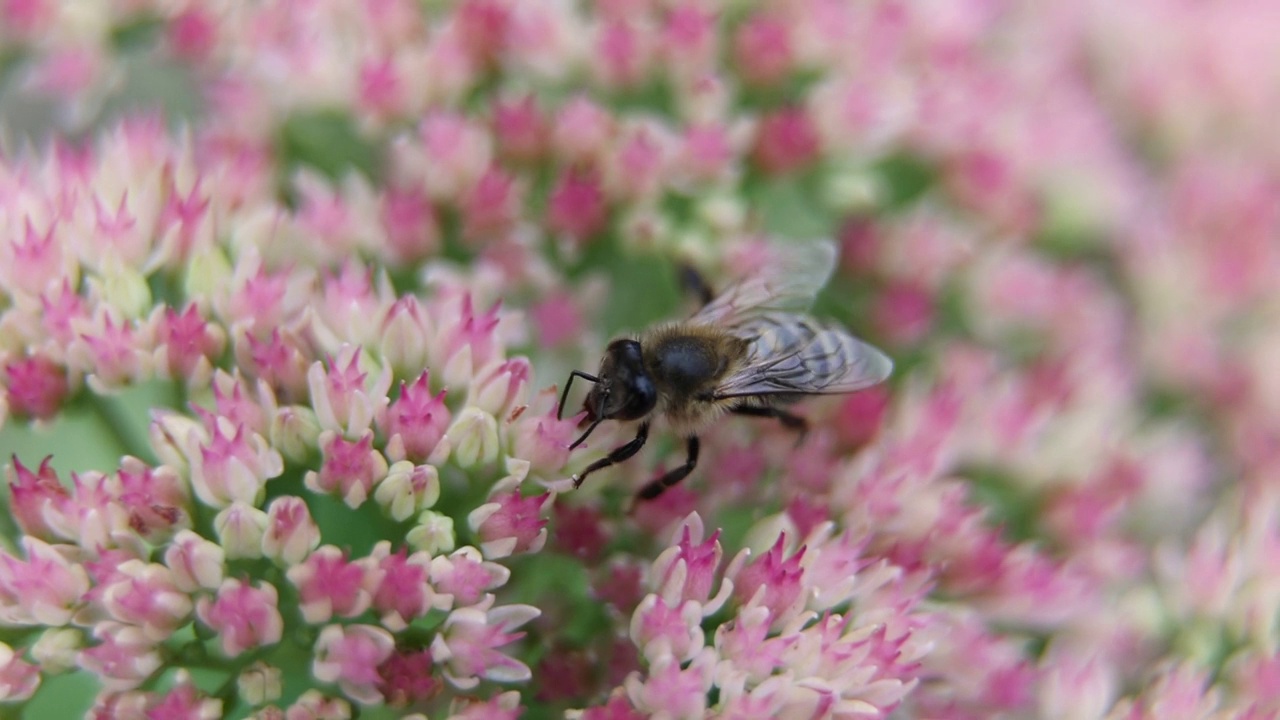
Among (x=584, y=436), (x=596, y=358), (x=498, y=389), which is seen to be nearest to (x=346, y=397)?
(x=498, y=389)

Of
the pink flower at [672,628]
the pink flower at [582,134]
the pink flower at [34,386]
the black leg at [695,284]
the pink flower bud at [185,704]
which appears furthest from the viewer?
the pink flower at [582,134]

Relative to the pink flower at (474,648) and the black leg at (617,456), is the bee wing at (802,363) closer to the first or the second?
the black leg at (617,456)

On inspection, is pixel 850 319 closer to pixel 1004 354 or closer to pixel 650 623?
pixel 1004 354

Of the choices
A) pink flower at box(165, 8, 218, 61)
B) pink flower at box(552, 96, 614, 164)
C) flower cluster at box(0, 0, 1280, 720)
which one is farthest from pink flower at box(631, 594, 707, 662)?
pink flower at box(165, 8, 218, 61)

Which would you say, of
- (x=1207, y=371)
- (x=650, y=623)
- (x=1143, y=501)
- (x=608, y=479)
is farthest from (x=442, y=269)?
(x=1207, y=371)

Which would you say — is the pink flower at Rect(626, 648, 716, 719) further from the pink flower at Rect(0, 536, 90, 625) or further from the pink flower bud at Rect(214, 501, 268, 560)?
the pink flower at Rect(0, 536, 90, 625)

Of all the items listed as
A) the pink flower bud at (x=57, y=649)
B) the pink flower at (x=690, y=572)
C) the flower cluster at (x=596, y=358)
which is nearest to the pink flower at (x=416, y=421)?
the flower cluster at (x=596, y=358)

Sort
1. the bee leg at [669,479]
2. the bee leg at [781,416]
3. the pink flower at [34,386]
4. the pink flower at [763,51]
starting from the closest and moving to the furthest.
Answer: the pink flower at [34,386] → the bee leg at [669,479] → the bee leg at [781,416] → the pink flower at [763,51]
